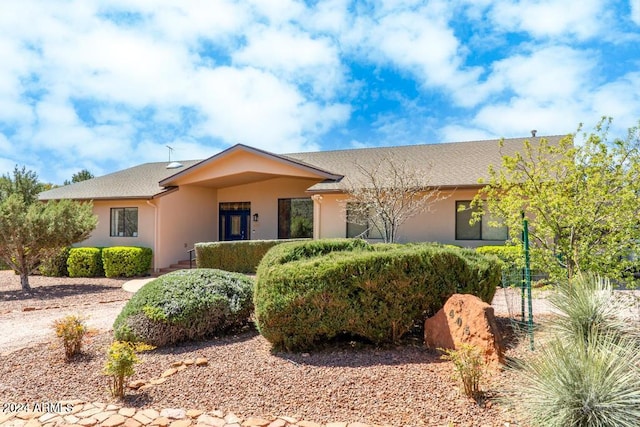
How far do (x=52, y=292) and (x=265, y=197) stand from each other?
9148 mm

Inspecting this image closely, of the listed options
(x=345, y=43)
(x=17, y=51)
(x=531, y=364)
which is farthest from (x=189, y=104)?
(x=531, y=364)

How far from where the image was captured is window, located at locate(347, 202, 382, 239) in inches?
571

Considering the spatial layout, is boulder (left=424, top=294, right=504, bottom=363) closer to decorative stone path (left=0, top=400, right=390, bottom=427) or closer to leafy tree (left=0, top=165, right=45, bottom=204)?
decorative stone path (left=0, top=400, right=390, bottom=427)

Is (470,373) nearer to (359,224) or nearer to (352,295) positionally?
(352,295)

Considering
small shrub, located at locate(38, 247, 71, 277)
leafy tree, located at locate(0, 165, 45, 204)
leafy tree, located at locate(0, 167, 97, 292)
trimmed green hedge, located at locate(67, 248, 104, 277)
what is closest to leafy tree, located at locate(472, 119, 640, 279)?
leafy tree, located at locate(0, 167, 97, 292)

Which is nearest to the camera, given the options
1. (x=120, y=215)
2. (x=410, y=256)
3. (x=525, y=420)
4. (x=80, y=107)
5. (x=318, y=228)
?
(x=525, y=420)

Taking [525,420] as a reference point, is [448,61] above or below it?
above

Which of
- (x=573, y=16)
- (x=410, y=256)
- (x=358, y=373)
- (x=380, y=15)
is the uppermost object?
(x=380, y=15)

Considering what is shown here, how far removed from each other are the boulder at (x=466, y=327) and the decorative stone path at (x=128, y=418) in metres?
1.76

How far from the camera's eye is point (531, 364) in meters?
Answer: 3.10

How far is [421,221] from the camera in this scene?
1423 cm

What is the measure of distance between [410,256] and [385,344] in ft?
3.99

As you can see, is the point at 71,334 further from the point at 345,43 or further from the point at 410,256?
the point at 345,43

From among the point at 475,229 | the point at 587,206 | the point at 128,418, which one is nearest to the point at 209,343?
the point at 128,418
